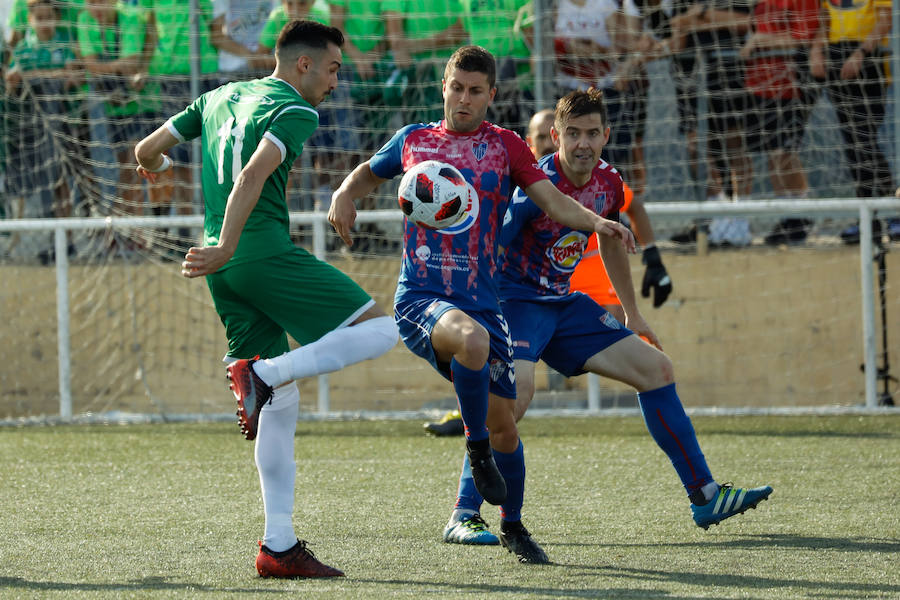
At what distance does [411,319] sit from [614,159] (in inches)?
220

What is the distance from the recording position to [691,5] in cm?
938

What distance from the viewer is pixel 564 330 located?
4934 mm

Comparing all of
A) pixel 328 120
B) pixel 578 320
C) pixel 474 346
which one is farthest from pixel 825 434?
pixel 328 120

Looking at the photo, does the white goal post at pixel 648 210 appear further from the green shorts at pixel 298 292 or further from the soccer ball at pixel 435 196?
the green shorts at pixel 298 292

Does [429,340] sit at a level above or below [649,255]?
below

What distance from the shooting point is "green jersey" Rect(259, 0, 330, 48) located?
968 cm

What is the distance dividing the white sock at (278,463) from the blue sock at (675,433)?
1.43 metres

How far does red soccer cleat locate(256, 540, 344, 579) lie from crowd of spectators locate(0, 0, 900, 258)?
5.47m

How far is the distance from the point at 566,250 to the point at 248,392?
1.69m

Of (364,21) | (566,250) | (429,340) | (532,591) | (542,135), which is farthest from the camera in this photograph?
(364,21)

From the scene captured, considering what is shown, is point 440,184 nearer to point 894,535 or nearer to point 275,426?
point 275,426

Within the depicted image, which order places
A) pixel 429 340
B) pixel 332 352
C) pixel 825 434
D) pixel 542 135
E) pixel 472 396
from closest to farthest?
pixel 332 352
pixel 472 396
pixel 429 340
pixel 542 135
pixel 825 434

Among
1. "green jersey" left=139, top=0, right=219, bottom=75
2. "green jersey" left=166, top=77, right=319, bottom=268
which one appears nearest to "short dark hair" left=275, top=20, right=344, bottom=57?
"green jersey" left=166, top=77, right=319, bottom=268

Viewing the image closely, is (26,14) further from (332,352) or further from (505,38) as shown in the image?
(332,352)
